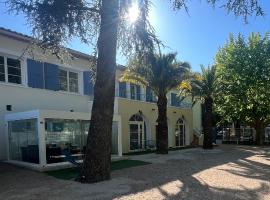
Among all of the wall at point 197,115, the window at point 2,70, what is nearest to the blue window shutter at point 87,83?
the window at point 2,70

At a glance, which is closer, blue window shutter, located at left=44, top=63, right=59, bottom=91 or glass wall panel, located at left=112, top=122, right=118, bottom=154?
blue window shutter, located at left=44, top=63, right=59, bottom=91

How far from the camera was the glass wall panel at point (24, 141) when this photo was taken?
54.1 ft

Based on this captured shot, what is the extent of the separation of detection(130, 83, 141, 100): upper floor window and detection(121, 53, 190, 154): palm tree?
4.64 m

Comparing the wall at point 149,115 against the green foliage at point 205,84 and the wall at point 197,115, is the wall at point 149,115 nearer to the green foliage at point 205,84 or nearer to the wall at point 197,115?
the green foliage at point 205,84

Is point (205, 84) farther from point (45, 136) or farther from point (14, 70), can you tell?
point (45, 136)

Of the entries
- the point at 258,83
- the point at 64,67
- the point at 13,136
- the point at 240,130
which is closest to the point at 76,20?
the point at 13,136

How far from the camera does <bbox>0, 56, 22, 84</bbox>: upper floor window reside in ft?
61.6

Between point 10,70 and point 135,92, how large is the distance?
12.3m

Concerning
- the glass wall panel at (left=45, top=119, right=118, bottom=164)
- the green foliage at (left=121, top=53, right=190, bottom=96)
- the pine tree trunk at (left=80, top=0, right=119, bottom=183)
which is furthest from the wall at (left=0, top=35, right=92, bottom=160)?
the pine tree trunk at (left=80, top=0, right=119, bottom=183)

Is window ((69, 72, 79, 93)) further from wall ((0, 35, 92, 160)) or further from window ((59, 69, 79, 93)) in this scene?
wall ((0, 35, 92, 160))

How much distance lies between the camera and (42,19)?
13445mm

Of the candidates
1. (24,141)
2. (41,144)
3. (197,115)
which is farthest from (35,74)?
(197,115)

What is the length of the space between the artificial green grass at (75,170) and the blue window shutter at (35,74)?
18.9 ft

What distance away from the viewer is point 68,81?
74.8ft
